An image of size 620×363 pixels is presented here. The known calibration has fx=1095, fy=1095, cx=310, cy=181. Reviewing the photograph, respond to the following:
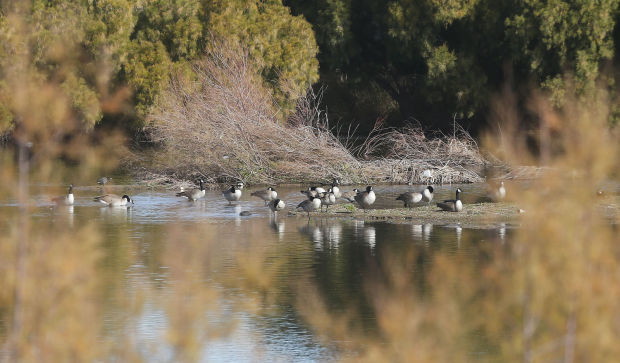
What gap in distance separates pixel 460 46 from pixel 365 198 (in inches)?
940

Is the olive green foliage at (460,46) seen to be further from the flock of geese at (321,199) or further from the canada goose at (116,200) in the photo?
the canada goose at (116,200)

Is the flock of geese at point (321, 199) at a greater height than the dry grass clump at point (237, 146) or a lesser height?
lesser

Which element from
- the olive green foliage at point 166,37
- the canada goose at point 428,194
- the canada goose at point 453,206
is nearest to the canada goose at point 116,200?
the canada goose at point 428,194

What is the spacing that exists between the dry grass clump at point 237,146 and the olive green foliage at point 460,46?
1201 cm

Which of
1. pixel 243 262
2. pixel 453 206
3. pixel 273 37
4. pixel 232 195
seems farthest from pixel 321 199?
pixel 273 37

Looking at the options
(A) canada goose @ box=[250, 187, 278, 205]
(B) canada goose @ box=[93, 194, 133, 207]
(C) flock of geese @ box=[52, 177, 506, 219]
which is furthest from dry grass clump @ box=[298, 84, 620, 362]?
(B) canada goose @ box=[93, 194, 133, 207]

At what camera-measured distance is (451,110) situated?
48531 millimetres

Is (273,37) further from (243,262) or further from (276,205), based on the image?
(243,262)

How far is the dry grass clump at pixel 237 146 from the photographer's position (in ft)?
113

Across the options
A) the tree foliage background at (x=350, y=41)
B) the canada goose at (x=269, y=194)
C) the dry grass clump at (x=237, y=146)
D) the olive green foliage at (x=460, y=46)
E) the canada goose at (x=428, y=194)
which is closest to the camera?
the canada goose at (x=428, y=194)

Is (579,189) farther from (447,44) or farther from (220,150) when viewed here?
(447,44)

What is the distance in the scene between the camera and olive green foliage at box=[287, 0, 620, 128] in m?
43.2

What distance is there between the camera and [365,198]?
25969mm

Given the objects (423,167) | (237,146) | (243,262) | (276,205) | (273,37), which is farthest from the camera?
(273,37)
